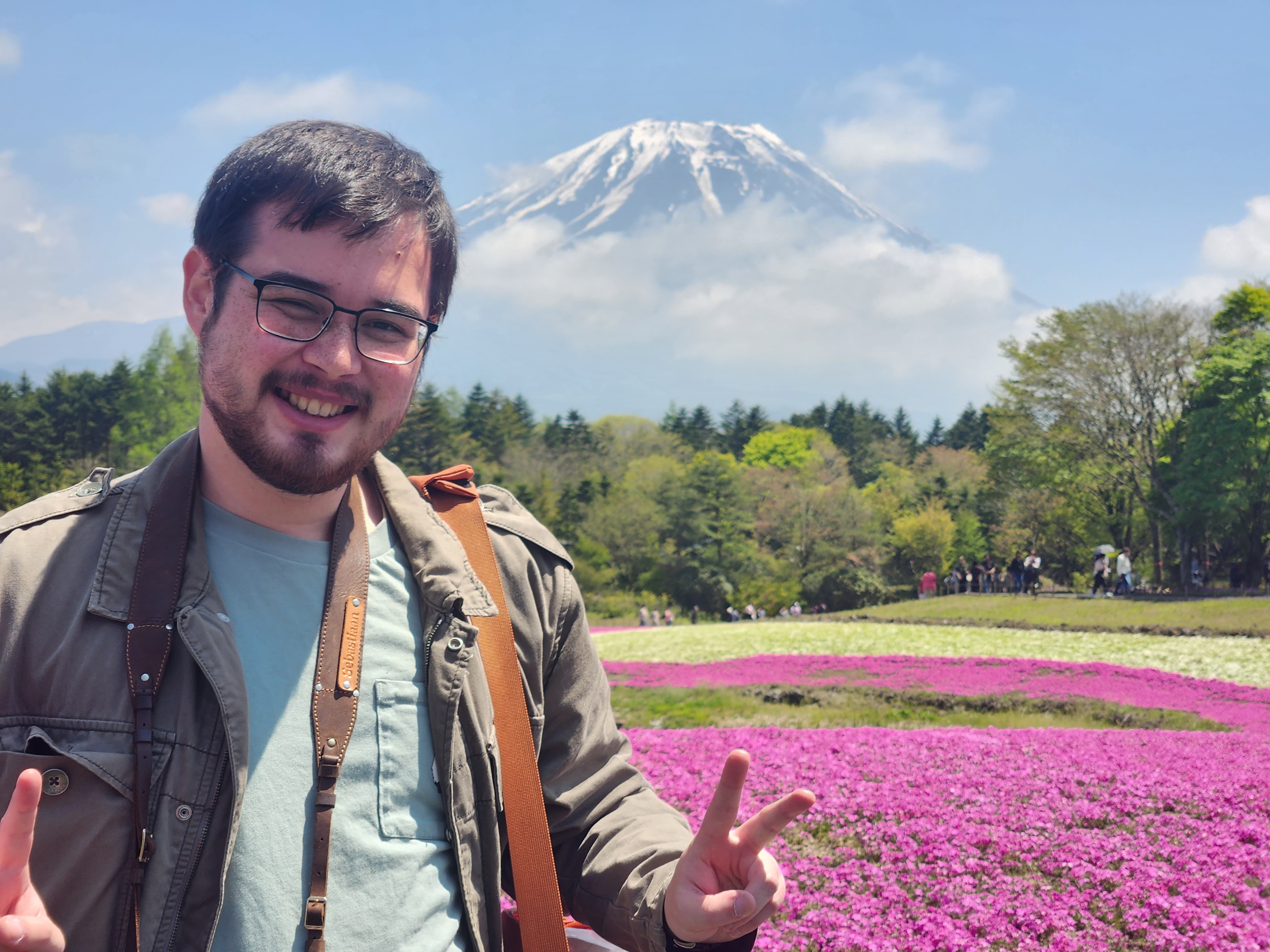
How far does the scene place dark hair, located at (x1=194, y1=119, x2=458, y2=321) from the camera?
5.89 ft

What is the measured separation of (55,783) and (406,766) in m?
0.59

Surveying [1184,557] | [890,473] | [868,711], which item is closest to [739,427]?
[890,473]

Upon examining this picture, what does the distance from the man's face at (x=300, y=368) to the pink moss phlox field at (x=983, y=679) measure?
11.7 metres

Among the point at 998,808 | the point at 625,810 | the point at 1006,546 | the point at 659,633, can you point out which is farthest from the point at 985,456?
the point at 625,810

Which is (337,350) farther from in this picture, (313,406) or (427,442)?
(427,442)

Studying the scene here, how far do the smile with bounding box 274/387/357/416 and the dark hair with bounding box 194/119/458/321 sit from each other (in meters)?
0.23

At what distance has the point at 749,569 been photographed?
48.2m

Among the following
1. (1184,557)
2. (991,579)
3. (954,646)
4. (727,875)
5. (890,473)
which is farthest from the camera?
(890,473)

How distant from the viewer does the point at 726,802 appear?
1785 millimetres

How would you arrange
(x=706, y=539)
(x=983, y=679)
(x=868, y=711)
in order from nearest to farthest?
1. (x=868, y=711)
2. (x=983, y=679)
3. (x=706, y=539)

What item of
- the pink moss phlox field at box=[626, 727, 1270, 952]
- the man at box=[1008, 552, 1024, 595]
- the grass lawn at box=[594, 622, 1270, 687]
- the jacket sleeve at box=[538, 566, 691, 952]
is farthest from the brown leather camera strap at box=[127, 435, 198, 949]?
the man at box=[1008, 552, 1024, 595]

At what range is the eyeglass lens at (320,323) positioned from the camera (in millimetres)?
1769

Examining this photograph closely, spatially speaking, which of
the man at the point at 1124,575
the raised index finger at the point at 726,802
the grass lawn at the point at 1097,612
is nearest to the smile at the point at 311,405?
the raised index finger at the point at 726,802

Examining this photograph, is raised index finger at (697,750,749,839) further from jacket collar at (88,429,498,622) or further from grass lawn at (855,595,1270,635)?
grass lawn at (855,595,1270,635)
